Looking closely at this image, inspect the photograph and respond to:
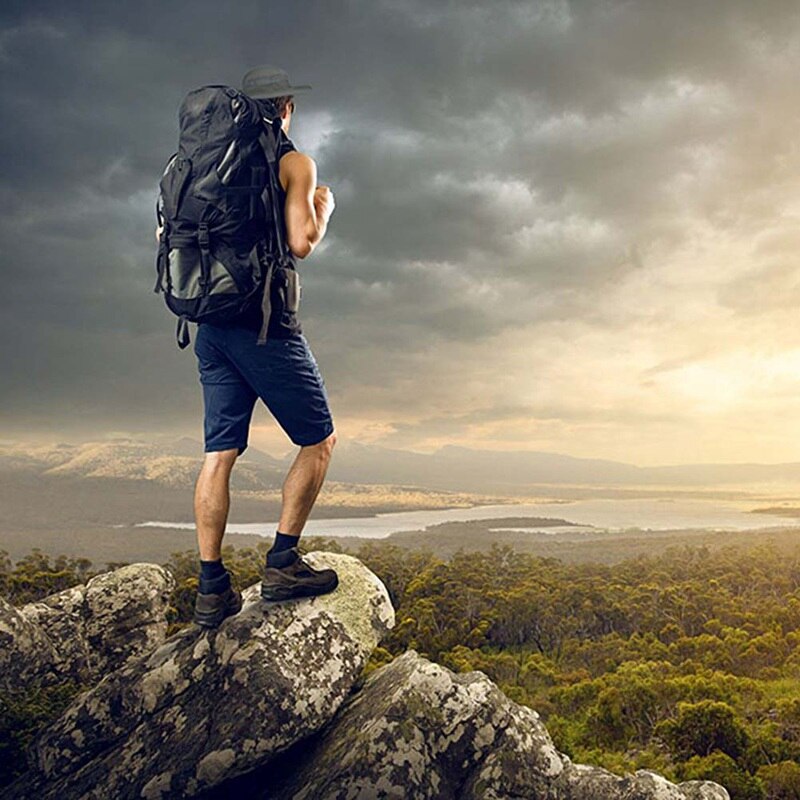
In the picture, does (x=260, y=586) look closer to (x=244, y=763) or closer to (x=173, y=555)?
(x=244, y=763)

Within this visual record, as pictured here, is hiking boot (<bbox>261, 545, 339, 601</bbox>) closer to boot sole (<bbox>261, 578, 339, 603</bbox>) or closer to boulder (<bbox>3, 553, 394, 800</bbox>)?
boot sole (<bbox>261, 578, 339, 603</bbox>)

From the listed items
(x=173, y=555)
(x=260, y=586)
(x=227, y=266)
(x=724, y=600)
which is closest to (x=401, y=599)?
(x=173, y=555)

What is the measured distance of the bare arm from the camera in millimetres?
6996

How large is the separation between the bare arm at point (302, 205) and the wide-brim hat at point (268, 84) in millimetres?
562

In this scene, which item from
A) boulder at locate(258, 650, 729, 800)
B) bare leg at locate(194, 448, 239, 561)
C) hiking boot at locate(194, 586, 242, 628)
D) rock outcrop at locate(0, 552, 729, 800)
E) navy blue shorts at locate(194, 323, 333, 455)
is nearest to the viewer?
boulder at locate(258, 650, 729, 800)

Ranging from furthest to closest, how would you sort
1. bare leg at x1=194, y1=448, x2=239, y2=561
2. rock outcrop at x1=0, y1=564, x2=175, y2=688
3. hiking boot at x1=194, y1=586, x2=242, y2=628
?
rock outcrop at x1=0, y1=564, x2=175, y2=688 < hiking boot at x1=194, y1=586, x2=242, y2=628 < bare leg at x1=194, y1=448, x2=239, y2=561

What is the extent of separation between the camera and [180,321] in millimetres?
7484

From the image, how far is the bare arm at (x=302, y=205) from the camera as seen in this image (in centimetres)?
700

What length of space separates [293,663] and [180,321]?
3303 millimetres

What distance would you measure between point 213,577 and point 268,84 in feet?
14.9

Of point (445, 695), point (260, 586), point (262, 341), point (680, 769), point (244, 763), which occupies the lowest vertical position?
point (680, 769)

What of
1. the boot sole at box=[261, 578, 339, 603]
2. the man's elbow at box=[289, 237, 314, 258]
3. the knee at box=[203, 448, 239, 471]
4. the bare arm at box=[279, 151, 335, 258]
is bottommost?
the boot sole at box=[261, 578, 339, 603]

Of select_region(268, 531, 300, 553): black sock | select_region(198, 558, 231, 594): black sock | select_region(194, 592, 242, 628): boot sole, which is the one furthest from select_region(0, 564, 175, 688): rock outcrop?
select_region(268, 531, 300, 553): black sock

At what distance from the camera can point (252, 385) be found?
7.40m
